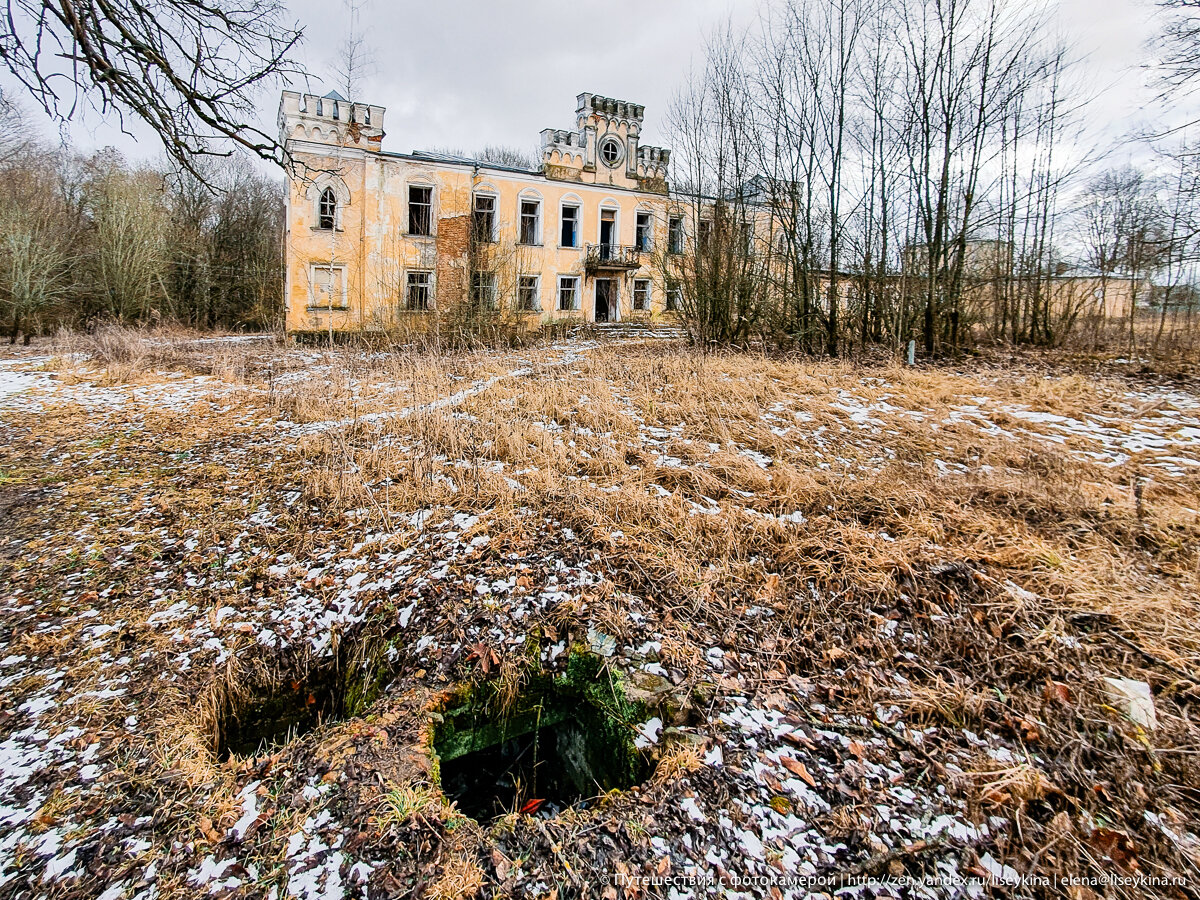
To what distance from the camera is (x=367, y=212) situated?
19.4 m

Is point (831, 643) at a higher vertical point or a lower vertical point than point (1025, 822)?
higher

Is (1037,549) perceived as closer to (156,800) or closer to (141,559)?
(156,800)

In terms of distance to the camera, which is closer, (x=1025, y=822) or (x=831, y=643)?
(x=1025, y=822)

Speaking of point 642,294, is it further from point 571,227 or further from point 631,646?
point 631,646

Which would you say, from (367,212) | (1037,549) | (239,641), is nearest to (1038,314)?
(1037,549)

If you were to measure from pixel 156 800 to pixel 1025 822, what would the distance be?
139 inches

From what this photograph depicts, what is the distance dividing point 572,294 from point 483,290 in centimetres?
992

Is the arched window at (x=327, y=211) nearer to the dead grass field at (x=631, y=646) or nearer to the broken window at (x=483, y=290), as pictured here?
the broken window at (x=483, y=290)

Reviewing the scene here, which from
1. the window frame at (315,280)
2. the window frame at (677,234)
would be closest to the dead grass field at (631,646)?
the window frame at (677,234)

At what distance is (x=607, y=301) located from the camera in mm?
25922

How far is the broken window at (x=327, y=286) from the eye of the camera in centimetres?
1892

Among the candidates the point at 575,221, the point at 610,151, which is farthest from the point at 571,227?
the point at 610,151

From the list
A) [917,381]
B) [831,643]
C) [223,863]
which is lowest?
[223,863]

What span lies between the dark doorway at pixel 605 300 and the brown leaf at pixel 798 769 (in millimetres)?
24379
